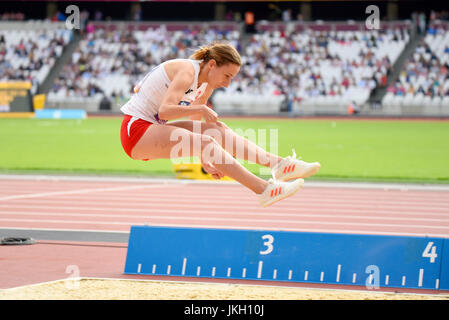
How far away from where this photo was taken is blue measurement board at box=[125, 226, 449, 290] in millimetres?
5207

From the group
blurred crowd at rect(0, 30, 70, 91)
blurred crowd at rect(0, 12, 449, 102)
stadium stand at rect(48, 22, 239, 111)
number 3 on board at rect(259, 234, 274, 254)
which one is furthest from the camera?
blurred crowd at rect(0, 30, 70, 91)

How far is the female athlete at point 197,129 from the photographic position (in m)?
4.82

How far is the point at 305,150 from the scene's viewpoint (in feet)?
60.2

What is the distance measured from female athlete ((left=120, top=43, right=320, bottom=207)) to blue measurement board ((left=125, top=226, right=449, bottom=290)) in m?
0.59

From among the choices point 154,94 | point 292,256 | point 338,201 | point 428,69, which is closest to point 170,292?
point 292,256

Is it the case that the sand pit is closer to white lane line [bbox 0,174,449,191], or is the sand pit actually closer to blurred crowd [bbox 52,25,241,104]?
white lane line [bbox 0,174,449,191]

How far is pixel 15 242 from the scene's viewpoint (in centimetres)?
680

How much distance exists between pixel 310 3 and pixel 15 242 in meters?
37.6

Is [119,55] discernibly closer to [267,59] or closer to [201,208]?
[267,59]

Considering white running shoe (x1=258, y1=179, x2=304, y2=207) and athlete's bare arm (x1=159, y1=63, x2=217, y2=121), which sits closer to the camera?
athlete's bare arm (x1=159, y1=63, x2=217, y2=121)

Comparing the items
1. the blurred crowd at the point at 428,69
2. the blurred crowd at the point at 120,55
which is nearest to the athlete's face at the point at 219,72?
the blurred crowd at the point at 428,69

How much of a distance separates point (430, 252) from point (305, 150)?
13231 mm

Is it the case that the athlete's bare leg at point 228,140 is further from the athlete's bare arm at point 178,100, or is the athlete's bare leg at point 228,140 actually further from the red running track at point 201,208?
the red running track at point 201,208

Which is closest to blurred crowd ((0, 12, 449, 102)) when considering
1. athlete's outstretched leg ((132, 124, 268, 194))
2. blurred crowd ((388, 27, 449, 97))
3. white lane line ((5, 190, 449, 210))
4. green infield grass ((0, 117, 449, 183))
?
blurred crowd ((388, 27, 449, 97))
